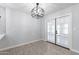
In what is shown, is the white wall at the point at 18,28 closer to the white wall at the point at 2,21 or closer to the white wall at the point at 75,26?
the white wall at the point at 2,21

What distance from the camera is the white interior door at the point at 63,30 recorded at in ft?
4.92

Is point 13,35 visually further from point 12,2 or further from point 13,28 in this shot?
point 12,2

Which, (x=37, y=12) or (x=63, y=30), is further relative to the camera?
(x=63, y=30)

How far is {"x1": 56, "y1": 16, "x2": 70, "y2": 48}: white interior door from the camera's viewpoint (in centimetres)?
150

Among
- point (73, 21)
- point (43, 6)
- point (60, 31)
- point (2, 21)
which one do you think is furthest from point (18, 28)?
point (73, 21)

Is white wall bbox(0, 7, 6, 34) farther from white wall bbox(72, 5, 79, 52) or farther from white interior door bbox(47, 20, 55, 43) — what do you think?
white wall bbox(72, 5, 79, 52)

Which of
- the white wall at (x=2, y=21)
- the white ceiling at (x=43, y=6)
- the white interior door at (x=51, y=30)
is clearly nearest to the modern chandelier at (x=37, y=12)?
the white ceiling at (x=43, y=6)

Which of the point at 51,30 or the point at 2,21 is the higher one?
the point at 2,21

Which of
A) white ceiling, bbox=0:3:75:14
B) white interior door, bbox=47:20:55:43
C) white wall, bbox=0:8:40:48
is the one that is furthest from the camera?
white interior door, bbox=47:20:55:43

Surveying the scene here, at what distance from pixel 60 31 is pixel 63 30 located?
0.06 m

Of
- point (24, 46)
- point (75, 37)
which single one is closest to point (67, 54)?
point (75, 37)

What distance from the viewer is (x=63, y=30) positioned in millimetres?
1537

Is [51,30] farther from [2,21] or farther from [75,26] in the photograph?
[2,21]

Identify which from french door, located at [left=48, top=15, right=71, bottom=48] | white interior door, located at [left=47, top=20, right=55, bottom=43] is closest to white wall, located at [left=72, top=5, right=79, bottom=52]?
french door, located at [left=48, top=15, right=71, bottom=48]
